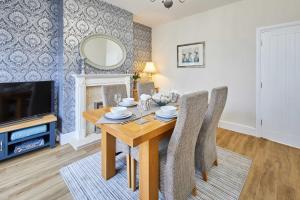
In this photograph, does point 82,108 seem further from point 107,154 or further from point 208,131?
point 208,131

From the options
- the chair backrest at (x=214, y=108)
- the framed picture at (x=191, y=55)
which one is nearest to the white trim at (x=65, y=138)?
the chair backrest at (x=214, y=108)

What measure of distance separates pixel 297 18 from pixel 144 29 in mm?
3317

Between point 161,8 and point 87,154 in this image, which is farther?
point 161,8

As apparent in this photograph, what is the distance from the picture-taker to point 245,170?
2.02m

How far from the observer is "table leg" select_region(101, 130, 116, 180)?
1.80m

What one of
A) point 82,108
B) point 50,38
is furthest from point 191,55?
point 50,38

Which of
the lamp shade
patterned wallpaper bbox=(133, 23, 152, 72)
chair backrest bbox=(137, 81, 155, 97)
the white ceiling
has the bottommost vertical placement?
chair backrest bbox=(137, 81, 155, 97)

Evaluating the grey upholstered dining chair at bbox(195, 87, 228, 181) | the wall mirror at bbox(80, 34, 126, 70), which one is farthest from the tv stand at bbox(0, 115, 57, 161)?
the grey upholstered dining chair at bbox(195, 87, 228, 181)

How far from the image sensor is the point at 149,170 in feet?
4.38

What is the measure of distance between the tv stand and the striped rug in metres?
0.79

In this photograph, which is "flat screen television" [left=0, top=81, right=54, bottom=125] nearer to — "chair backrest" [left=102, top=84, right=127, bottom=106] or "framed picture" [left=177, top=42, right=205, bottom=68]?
"chair backrest" [left=102, top=84, right=127, bottom=106]

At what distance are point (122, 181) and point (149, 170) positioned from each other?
26.2 inches

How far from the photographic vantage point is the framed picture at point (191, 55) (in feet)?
12.3

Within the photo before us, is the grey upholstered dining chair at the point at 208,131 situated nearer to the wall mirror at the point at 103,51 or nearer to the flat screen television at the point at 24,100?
the wall mirror at the point at 103,51
